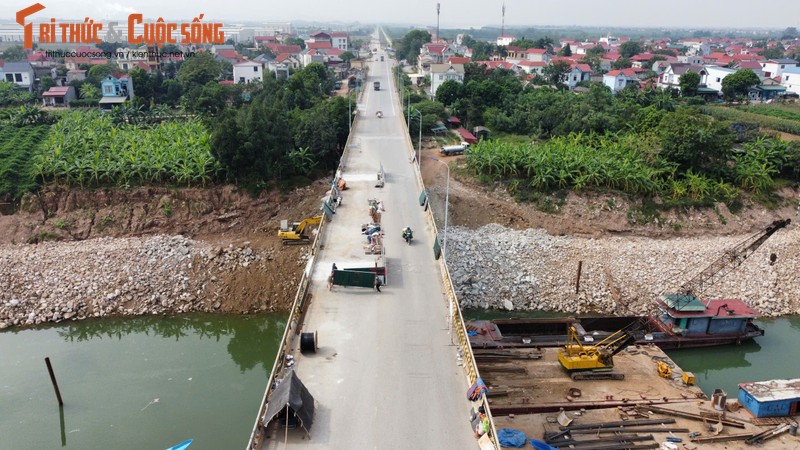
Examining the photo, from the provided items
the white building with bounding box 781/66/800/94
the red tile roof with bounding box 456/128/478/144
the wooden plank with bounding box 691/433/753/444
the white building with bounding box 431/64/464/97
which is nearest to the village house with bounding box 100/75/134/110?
the white building with bounding box 431/64/464/97

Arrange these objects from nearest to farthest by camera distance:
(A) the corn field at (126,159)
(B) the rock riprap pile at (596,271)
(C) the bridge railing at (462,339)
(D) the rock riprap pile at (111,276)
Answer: (C) the bridge railing at (462,339) → (D) the rock riprap pile at (111,276) → (B) the rock riprap pile at (596,271) → (A) the corn field at (126,159)

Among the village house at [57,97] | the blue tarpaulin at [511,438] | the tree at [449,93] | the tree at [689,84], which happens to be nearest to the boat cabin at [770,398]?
the blue tarpaulin at [511,438]

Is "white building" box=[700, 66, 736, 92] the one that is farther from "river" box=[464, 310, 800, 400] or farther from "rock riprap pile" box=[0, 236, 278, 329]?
"rock riprap pile" box=[0, 236, 278, 329]

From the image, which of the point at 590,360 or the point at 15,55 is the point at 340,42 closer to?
the point at 15,55

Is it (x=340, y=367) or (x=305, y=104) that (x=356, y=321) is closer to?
(x=340, y=367)

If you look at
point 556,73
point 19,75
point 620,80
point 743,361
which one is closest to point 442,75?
point 556,73

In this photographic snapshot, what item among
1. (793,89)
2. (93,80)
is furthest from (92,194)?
(793,89)

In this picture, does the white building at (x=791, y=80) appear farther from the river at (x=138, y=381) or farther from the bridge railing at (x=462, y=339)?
the river at (x=138, y=381)
